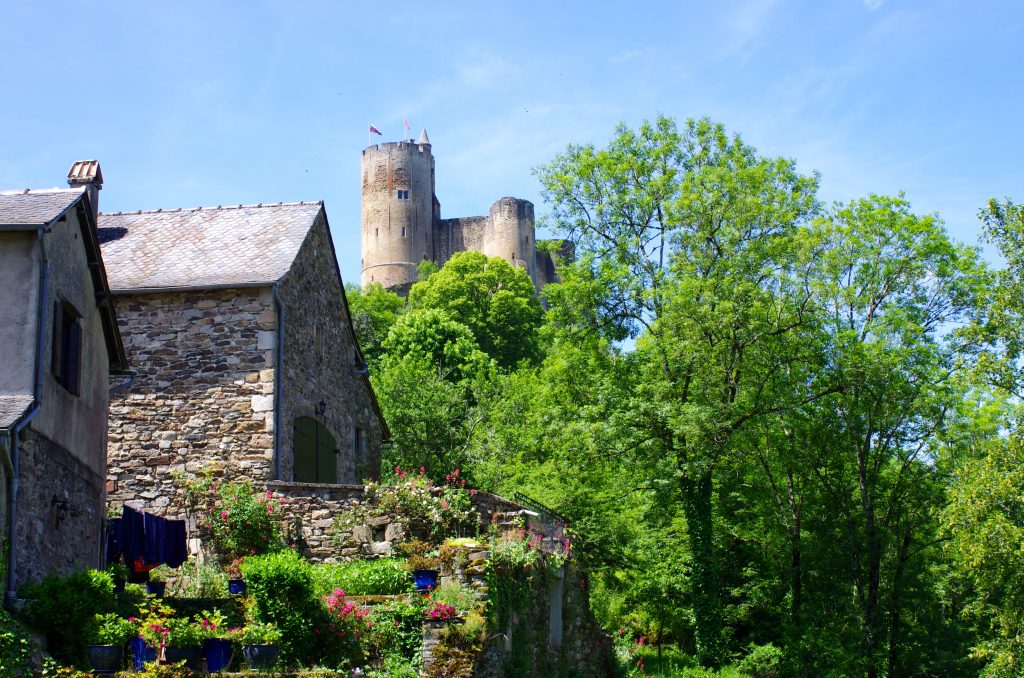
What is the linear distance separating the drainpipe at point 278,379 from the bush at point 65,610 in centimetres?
588

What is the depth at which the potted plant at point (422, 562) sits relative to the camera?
1347 centimetres

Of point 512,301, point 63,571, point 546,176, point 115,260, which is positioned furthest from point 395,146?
point 63,571

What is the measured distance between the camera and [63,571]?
13289 mm

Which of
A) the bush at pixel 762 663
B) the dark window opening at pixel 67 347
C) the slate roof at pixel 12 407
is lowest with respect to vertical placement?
the bush at pixel 762 663

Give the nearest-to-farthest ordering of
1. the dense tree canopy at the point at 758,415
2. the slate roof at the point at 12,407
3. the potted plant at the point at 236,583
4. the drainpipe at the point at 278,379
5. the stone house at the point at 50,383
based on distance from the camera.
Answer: the slate roof at the point at 12,407 < the stone house at the point at 50,383 < the potted plant at the point at 236,583 < the drainpipe at the point at 278,379 < the dense tree canopy at the point at 758,415

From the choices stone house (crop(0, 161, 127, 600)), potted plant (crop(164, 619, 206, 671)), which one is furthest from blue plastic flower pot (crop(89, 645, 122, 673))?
stone house (crop(0, 161, 127, 600))

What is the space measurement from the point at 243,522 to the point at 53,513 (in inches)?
147

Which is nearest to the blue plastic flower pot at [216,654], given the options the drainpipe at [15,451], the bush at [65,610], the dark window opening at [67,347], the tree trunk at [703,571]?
the bush at [65,610]

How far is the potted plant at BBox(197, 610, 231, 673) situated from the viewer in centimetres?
1199

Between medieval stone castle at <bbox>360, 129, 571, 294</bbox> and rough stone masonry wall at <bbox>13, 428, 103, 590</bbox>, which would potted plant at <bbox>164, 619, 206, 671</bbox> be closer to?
rough stone masonry wall at <bbox>13, 428, 103, 590</bbox>

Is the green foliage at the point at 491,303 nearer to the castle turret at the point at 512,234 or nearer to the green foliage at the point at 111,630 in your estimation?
the castle turret at the point at 512,234

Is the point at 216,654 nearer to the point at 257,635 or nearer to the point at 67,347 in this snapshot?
the point at 257,635

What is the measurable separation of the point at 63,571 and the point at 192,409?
16.8 ft

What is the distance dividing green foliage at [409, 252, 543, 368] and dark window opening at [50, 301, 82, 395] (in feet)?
143
